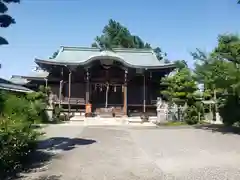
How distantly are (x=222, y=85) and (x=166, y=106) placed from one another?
10.8 metres

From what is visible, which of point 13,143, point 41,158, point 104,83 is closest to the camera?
point 13,143

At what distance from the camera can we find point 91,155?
851 cm

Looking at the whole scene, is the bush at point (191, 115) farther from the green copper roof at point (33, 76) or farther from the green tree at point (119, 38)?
the green tree at point (119, 38)

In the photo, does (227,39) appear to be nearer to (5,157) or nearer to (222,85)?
(222,85)

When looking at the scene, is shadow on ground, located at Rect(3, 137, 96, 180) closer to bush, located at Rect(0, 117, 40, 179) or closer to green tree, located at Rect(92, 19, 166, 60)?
bush, located at Rect(0, 117, 40, 179)

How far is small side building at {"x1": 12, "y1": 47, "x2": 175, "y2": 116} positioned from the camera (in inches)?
1070

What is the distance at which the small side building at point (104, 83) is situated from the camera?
89.1ft

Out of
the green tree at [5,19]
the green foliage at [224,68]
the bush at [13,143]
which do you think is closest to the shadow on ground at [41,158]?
the bush at [13,143]

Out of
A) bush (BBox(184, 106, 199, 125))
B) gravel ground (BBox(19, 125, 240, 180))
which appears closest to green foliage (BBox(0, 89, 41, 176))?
gravel ground (BBox(19, 125, 240, 180))

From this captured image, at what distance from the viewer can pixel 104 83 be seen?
2817cm

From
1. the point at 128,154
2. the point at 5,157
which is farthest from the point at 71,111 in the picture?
the point at 5,157

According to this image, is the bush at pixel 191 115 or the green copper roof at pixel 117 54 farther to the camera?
the green copper roof at pixel 117 54

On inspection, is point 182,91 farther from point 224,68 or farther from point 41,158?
point 41,158

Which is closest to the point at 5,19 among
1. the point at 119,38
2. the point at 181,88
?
the point at 181,88
